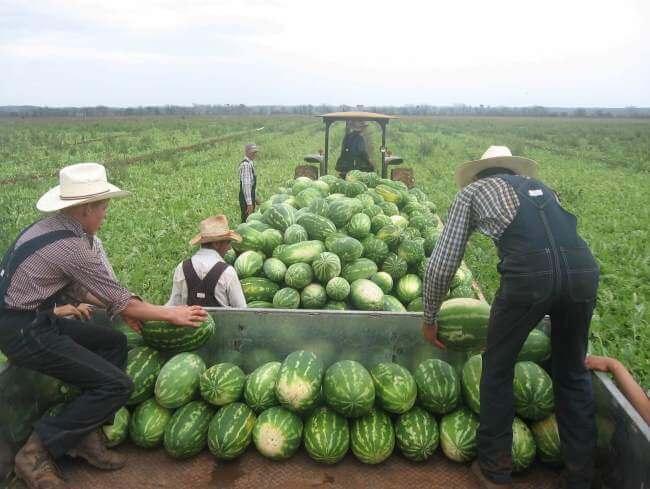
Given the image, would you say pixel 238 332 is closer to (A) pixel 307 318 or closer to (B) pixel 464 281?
(A) pixel 307 318

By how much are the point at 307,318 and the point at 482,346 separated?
1.22m

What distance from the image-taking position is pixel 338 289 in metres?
4.83

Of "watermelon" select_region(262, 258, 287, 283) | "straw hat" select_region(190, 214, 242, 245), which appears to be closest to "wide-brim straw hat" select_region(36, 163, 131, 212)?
"straw hat" select_region(190, 214, 242, 245)

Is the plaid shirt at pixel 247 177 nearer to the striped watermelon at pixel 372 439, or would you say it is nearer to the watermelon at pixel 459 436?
the striped watermelon at pixel 372 439

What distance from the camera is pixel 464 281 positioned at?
17.8ft

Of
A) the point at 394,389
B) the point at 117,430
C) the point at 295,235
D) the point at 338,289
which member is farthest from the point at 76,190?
the point at 295,235

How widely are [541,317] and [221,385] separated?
1.97 meters

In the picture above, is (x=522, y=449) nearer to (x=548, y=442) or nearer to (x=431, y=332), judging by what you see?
(x=548, y=442)

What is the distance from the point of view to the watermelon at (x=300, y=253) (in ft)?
16.8

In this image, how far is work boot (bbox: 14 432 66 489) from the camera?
2.59m

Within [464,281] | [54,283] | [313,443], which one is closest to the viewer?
[54,283]

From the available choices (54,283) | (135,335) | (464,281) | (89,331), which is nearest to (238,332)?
(135,335)

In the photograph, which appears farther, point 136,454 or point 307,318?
point 307,318

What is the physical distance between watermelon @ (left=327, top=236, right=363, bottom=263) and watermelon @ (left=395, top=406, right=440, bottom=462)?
7.53ft
